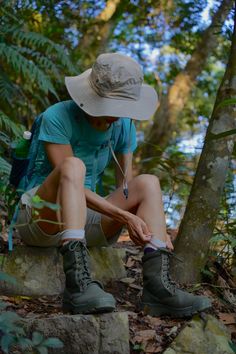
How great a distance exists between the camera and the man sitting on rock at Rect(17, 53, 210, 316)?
305 centimetres

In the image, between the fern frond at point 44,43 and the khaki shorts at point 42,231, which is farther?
the fern frond at point 44,43

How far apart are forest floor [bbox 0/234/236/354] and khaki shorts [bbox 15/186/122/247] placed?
1.06 ft

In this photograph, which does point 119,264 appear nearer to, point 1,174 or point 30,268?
point 30,268

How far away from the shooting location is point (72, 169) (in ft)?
10.2

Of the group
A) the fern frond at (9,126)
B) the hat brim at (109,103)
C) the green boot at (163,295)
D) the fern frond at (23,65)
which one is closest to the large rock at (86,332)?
the green boot at (163,295)

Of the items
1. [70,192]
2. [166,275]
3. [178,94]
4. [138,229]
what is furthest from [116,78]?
[178,94]

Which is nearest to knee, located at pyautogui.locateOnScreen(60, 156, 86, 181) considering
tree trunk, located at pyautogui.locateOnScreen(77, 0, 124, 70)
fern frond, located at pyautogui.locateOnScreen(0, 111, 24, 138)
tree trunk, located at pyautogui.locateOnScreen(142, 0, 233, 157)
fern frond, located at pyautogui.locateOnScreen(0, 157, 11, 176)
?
fern frond, located at pyautogui.locateOnScreen(0, 157, 11, 176)

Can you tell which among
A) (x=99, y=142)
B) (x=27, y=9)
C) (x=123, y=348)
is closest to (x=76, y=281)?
(x=123, y=348)

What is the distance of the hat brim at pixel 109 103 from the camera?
10.7 feet

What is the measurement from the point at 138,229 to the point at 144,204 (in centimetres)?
19

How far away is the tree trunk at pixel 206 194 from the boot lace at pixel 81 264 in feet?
2.51

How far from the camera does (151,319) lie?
3209mm

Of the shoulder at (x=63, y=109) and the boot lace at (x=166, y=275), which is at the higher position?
the shoulder at (x=63, y=109)

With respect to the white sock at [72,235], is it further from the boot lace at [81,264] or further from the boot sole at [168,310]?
the boot sole at [168,310]
